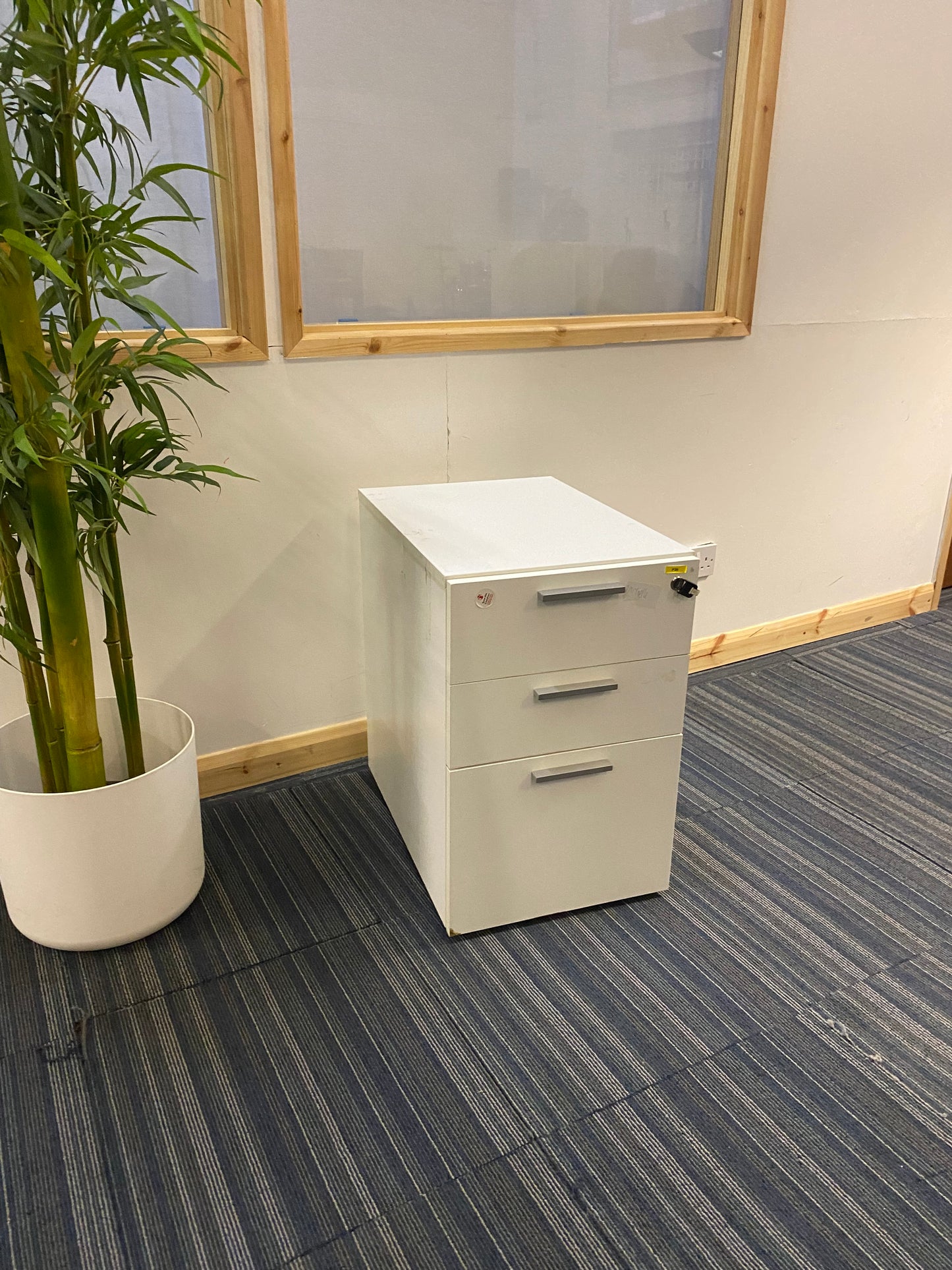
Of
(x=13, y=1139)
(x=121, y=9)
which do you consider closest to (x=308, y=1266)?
(x=13, y=1139)

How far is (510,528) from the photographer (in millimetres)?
1682

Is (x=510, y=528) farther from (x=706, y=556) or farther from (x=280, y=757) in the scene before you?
(x=706, y=556)

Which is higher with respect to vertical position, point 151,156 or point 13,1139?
point 151,156

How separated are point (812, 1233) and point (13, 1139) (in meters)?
1.04

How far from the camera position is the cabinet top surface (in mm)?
1514

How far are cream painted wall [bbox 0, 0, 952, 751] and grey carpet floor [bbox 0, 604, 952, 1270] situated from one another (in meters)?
0.42

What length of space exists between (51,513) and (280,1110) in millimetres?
898

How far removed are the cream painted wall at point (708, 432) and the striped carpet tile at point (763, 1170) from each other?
1.16 m

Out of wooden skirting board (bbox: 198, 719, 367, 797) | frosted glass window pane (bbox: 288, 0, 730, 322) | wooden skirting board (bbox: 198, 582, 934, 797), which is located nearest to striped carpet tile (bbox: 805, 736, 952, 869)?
wooden skirting board (bbox: 198, 582, 934, 797)

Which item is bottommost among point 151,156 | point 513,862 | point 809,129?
point 513,862

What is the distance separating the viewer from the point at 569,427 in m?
2.26

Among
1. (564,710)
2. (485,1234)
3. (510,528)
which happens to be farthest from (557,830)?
(485,1234)

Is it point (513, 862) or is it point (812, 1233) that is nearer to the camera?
point (812, 1233)

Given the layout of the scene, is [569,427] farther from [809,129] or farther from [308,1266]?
[308,1266]
